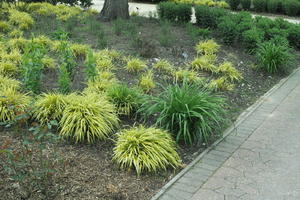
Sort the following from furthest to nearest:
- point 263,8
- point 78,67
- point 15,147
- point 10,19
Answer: point 263,8 → point 10,19 → point 78,67 → point 15,147

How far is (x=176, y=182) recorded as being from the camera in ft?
15.2

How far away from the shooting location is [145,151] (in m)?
4.84

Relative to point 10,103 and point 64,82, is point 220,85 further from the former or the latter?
point 10,103

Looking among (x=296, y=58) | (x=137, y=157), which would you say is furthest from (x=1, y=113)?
(x=296, y=58)

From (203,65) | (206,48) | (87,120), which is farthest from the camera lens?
(206,48)

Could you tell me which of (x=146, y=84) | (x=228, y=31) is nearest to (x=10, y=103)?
(x=146, y=84)

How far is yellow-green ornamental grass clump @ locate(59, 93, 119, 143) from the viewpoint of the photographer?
514 centimetres

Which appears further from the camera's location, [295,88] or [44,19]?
[44,19]

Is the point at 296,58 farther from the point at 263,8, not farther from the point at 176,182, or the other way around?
the point at 263,8

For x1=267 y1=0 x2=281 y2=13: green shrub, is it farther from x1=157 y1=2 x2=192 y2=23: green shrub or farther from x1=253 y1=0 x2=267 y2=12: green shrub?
x1=157 y1=2 x2=192 y2=23: green shrub

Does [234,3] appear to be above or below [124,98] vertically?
above

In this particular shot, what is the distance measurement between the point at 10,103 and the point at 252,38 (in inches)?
235

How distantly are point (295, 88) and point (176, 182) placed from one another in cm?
466

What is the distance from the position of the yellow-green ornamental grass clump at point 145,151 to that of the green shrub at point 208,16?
6.80m
